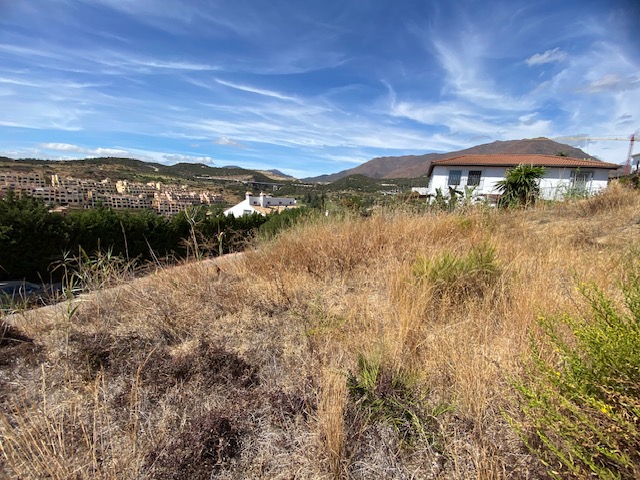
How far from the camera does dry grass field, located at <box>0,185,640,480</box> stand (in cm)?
101

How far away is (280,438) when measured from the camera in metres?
1.12

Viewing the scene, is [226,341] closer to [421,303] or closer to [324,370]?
[324,370]

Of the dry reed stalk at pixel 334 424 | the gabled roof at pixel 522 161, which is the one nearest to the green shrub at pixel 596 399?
the dry reed stalk at pixel 334 424

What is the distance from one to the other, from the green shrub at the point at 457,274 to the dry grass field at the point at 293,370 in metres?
0.01

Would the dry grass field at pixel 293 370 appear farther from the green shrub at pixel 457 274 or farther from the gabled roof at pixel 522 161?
the gabled roof at pixel 522 161

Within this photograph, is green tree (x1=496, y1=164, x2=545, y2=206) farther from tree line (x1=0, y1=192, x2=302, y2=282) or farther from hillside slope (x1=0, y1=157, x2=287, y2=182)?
hillside slope (x1=0, y1=157, x2=287, y2=182)

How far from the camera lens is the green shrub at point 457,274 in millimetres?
2059

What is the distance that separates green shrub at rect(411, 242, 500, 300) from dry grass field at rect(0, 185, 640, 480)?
1 cm

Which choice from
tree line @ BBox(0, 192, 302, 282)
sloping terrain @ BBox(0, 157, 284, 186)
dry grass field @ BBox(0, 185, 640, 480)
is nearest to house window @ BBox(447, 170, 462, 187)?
tree line @ BBox(0, 192, 302, 282)

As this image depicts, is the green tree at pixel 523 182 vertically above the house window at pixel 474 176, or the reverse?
the house window at pixel 474 176

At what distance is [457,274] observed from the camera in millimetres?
2135

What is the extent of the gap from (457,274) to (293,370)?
1383 millimetres

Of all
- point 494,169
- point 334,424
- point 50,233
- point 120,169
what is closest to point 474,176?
point 494,169

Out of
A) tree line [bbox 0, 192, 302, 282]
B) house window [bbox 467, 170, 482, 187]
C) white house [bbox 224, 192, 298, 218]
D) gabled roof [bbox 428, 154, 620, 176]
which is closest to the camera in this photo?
tree line [bbox 0, 192, 302, 282]
